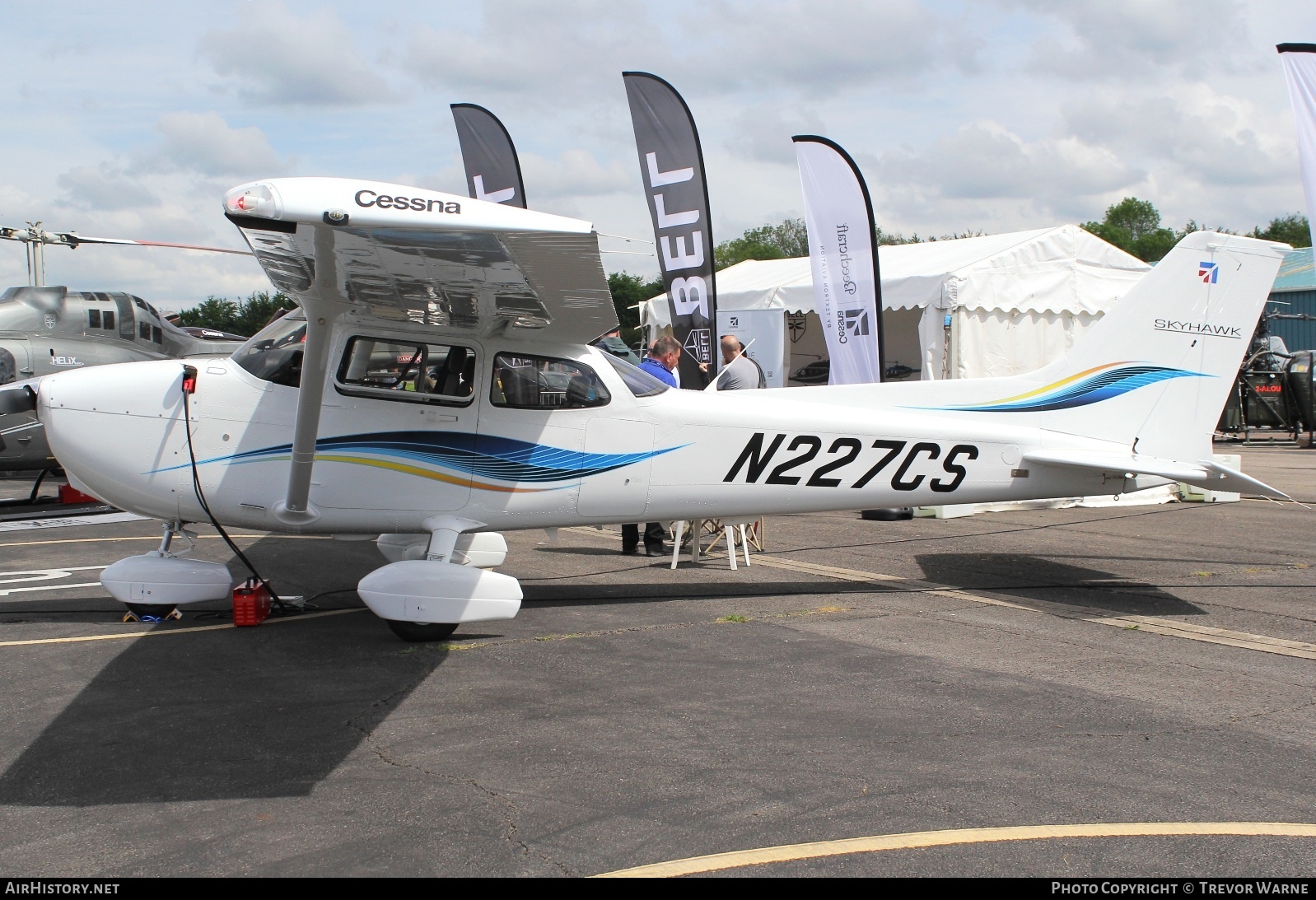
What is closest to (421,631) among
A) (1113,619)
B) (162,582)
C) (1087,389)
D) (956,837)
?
(162,582)

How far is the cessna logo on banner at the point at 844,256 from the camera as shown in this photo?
14.0 m

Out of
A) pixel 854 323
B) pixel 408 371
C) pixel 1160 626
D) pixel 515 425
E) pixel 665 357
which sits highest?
pixel 854 323

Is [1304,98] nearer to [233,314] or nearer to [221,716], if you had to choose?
[221,716]

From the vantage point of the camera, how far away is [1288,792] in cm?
384

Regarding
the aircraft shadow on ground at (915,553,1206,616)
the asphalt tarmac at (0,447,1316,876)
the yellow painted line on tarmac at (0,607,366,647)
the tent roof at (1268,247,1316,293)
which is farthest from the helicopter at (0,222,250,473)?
the tent roof at (1268,247,1316,293)

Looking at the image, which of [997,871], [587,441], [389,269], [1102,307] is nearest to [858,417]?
[587,441]

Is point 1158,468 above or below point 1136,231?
below

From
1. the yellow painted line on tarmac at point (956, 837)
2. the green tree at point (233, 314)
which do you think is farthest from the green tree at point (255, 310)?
the yellow painted line on tarmac at point (956, 837)

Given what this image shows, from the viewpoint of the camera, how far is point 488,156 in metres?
18.2

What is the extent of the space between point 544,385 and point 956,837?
4.35 meters

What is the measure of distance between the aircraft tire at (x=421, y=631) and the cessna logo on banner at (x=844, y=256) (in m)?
8.79

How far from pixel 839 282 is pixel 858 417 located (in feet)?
23.3

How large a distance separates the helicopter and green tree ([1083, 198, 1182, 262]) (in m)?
85.9

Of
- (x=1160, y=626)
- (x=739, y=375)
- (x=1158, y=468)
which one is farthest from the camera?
(x=739, y=375)
